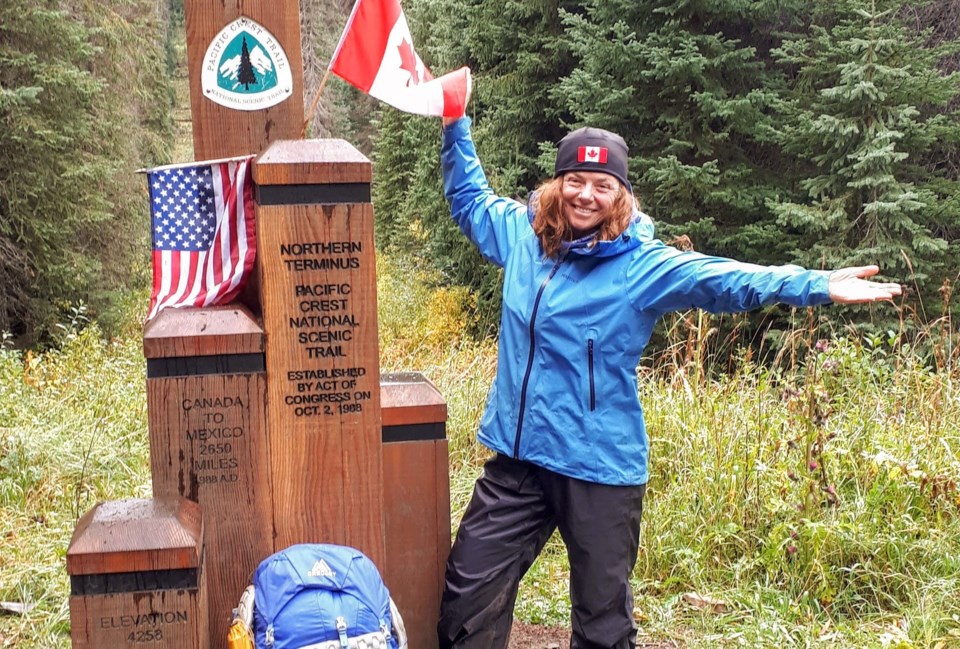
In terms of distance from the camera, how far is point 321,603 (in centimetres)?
246

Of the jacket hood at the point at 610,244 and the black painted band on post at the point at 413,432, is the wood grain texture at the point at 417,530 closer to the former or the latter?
the black painted band on post at the point at 413,432

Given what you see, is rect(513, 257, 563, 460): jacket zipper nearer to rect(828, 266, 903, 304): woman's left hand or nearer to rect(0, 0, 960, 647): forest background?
rect(828, 266, 903, 304): woman's left hand

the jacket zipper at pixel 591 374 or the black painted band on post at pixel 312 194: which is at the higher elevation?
the black painted band on post at pixel 312 194

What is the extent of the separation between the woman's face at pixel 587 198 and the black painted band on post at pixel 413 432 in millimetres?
820

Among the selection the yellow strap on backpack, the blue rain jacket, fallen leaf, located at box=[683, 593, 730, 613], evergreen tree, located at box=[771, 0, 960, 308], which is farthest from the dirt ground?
evergreen tree, located at box=[771, 0, 960, 308]

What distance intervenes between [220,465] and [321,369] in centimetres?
41

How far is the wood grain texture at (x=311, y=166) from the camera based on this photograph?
2652 millimetres

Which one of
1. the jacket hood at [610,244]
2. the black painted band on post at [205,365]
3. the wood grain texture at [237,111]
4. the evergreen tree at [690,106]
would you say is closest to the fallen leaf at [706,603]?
the jacket hood at [610,244]

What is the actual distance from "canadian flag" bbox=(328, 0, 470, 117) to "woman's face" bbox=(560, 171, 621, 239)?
1.87 feet

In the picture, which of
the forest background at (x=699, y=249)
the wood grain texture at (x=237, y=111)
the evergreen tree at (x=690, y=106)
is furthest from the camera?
the evergreen tree at (x=690, y=106)

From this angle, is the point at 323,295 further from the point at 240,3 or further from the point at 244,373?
the point at 240,3

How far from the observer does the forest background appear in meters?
4.10

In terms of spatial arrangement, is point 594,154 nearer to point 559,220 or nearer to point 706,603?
point 559,220

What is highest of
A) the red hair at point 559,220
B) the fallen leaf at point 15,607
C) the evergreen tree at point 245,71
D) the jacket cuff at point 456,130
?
the evergreen tree at point 245,71
